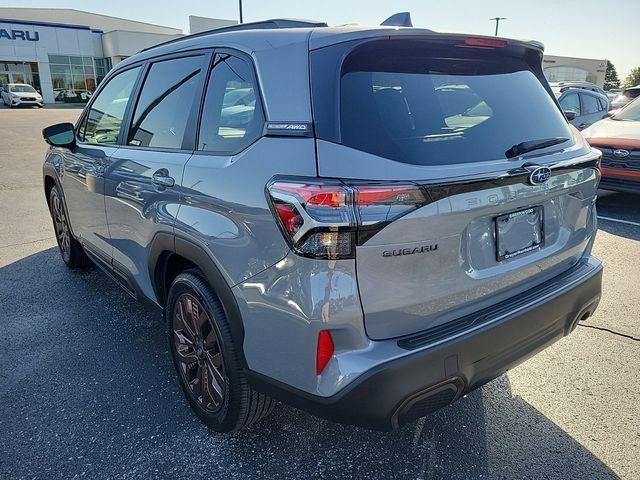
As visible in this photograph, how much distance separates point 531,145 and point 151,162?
6.19 ft

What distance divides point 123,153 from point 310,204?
1811mm

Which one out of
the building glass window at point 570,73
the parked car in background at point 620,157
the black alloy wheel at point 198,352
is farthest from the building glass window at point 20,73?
the building glass window at point 570,73

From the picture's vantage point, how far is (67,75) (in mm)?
45469

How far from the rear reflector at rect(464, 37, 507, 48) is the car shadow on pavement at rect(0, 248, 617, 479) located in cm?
181

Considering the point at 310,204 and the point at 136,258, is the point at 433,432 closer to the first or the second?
the point at 310,204

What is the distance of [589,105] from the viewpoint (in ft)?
32.1

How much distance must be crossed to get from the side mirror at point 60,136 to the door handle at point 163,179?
67.0 inches

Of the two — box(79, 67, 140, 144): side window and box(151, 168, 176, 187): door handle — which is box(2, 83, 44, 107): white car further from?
box(151, 168, 176, 187): door handle

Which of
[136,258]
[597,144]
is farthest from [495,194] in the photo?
[597,144]

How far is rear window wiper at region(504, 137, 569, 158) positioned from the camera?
2094 mm

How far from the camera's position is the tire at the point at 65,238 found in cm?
450

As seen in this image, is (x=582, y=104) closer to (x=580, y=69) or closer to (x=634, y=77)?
(x=580, y=69)

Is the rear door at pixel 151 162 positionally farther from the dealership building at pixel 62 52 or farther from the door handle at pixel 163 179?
the dealership building at pixel 62 52

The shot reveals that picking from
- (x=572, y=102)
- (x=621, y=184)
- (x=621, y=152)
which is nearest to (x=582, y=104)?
(x=572, y=102)
